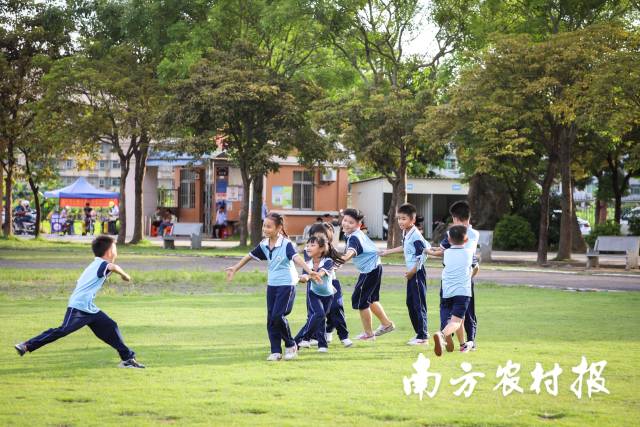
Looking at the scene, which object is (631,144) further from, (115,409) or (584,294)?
(115,409)

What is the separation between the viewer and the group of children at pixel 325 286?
945 centimetres

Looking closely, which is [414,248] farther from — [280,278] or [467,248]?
[280,278]

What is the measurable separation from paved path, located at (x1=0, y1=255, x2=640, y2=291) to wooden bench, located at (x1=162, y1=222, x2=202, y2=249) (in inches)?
306

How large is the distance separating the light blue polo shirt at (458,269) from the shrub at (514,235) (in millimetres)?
32712

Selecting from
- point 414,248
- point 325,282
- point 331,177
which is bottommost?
point 325,282

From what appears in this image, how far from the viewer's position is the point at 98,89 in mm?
38281

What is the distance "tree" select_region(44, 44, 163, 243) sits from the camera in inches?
1507

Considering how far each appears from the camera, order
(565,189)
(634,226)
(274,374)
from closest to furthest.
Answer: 1. (274,374)
2. (565,189)
3. (634,226)

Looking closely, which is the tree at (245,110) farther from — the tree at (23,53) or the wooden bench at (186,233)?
the tree at (23,53)

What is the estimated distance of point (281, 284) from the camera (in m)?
10.4

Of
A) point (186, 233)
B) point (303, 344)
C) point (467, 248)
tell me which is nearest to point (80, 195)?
point (186, 233)

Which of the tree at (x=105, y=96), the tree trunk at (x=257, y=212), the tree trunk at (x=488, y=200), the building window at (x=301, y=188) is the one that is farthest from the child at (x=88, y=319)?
the building window at (x=301, y=188)

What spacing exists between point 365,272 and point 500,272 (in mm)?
16516

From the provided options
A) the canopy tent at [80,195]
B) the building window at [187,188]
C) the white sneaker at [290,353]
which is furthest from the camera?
the building window at [187,188]
